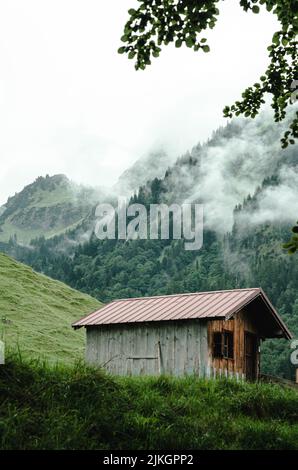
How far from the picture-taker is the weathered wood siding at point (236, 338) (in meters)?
24.1

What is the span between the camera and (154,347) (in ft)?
82.7

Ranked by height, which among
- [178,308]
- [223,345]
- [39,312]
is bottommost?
[223,345]

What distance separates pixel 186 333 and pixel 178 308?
1343mm

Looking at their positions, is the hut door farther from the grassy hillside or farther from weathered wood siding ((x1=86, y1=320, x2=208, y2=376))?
the grassy hillside

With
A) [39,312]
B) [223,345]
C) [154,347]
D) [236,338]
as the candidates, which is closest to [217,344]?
[223,345]

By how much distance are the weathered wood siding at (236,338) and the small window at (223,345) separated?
0.18 metres

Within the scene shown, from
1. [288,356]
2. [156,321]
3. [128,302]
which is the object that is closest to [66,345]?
[128,302]

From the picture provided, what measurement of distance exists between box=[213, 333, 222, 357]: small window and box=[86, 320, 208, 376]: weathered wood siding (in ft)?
3.01

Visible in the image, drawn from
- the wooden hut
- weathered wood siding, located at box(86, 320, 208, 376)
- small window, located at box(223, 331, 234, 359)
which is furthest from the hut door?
weathered wood siding, located at box(86, 320, 208, 376)

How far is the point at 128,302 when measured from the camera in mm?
28891

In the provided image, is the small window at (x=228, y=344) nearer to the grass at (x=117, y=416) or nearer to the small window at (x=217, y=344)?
the small window at (x=217, y=344)

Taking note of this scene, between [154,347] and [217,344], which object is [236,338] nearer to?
[217,344]
